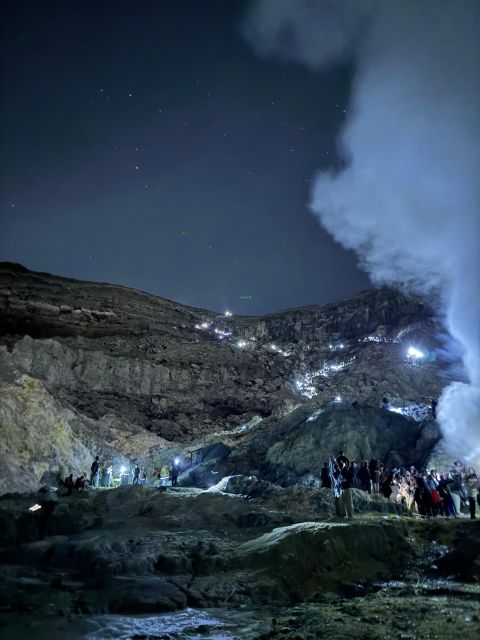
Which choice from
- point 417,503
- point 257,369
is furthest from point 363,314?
point 417,503

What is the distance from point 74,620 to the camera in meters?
8.46

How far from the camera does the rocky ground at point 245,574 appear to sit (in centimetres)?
811

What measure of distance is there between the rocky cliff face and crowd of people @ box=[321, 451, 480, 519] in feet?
49.2

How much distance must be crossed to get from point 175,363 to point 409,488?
4538 cm

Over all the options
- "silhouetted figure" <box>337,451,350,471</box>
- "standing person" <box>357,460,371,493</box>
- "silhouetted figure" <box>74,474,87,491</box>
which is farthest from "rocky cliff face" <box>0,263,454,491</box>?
"silhouetted figure" <box>337,451,350,471</box>

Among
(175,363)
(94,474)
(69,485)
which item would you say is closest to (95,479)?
(94,474)

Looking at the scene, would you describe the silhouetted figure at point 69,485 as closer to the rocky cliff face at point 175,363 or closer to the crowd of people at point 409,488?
the rocky cliff face at point 175,363

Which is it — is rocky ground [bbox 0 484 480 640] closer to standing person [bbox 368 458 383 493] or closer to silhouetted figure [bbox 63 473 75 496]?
standing person [bbox 368 458 383 493]

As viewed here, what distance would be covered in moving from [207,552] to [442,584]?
7248 mm

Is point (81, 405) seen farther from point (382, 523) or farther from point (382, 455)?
point (382, 523)

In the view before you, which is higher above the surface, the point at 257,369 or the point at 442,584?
the point at 257,369

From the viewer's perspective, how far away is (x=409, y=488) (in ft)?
68.5

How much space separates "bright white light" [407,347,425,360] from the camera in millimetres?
60416

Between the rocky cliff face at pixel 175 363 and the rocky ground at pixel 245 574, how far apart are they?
16716mm
